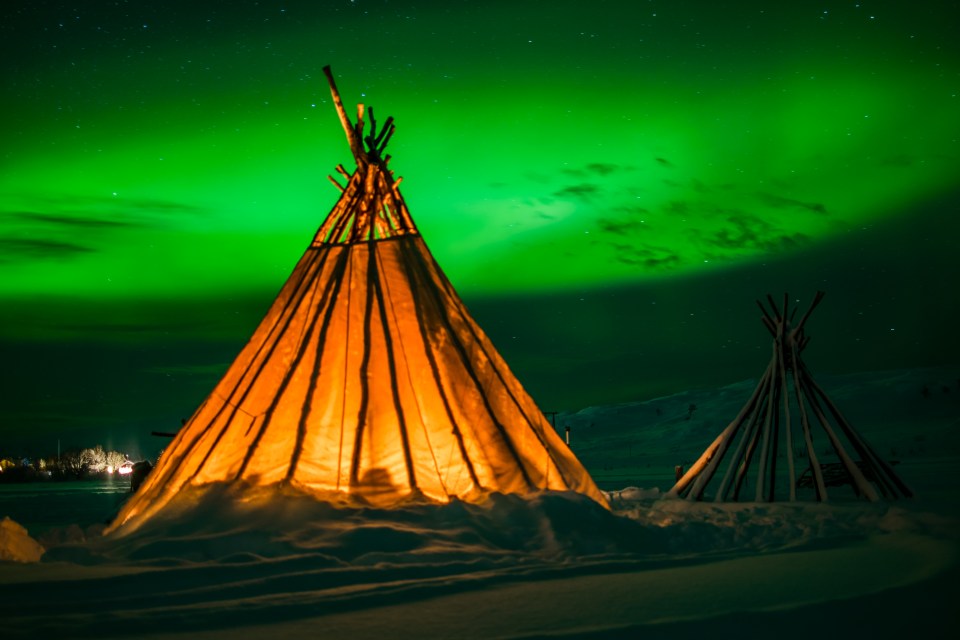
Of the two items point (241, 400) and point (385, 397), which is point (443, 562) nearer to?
point (385, 397)

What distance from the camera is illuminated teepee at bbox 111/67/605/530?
7.90 m

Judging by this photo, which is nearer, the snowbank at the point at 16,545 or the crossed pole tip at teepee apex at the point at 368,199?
the snowbank at the point at 16,545

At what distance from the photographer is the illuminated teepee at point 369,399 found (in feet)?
25.9

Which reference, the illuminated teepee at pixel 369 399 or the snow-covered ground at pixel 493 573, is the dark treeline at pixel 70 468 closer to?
the illuminated teepee at pixel 369 399

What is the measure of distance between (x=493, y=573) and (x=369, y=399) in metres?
2.86

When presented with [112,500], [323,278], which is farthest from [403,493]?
[112,500]

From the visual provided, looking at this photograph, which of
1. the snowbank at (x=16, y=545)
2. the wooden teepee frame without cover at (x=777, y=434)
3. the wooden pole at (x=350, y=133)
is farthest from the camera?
the wooden teepee frame without cover at (x=777, y=434)

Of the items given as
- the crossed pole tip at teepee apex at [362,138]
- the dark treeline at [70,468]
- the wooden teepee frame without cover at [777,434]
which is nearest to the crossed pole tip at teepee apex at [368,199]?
the crossed pole tip at teepee apex at [362,138]

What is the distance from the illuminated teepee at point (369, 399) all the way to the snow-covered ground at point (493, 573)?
1.80 ft

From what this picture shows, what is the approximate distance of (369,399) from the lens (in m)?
8.26

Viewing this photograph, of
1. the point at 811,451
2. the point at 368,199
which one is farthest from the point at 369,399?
the point at 811,451

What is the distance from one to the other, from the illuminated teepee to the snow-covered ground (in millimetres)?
548

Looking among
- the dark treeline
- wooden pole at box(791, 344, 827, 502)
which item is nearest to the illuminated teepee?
wooden pole at box(791, 344, 827, 502)

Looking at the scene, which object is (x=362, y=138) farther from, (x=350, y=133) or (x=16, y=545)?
(x=16, y=545)
